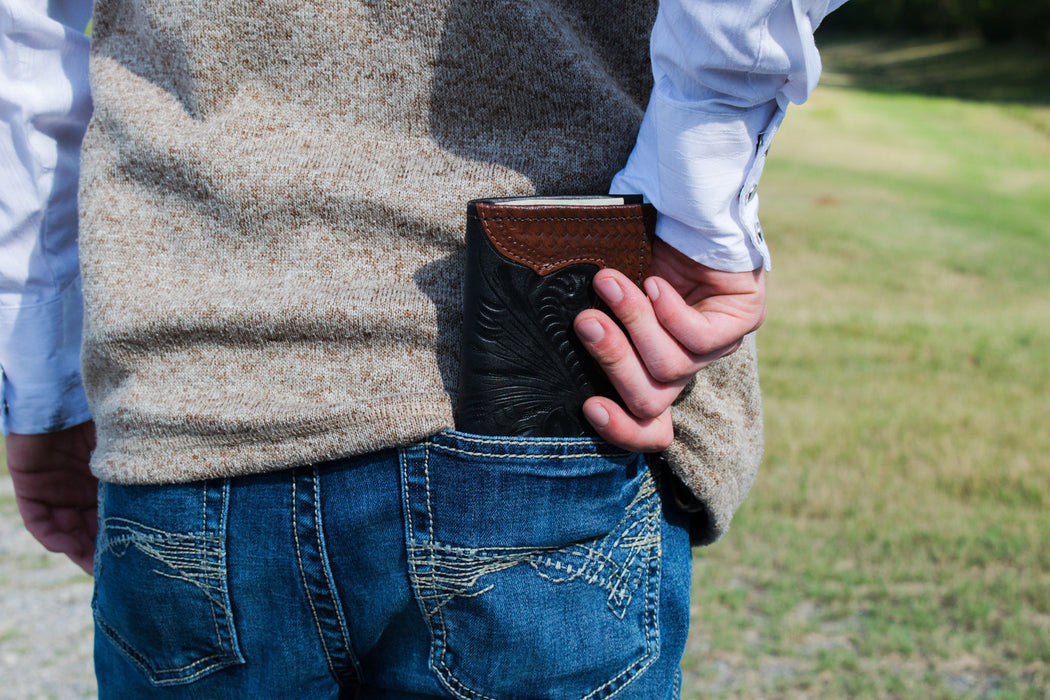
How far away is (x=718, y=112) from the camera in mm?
938

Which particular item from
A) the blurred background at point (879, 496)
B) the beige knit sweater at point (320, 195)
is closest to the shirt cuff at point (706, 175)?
the beige knit sweater at point (320, 195)

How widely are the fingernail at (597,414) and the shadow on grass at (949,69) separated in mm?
24851

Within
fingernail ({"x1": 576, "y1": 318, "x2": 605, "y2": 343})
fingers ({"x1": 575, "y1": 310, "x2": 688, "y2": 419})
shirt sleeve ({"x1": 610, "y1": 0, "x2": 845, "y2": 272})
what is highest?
shirt sleeve ({"x1": 610, "y1": 0, "x2": 845, "y2": 272})

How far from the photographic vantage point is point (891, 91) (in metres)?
25.5

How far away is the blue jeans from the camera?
40.1 inches

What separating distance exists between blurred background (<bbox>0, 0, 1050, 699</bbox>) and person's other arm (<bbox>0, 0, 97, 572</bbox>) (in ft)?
6.71

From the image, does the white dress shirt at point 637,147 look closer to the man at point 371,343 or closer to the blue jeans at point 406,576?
the man at point 371,343

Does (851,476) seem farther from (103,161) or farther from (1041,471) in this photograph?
(103,161)

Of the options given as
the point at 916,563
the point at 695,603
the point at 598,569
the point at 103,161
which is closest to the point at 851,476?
the point at 916,563

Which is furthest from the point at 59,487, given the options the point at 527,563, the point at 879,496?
the point at 879,496

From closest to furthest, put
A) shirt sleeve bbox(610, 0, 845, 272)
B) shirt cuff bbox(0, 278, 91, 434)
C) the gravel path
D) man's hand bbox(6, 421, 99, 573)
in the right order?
shirt sleeve bbox(610, 0, 845, 272) < shirt cuff bbox(0, 278, 91, 434) < man's hand bbox(6, 421, 99, 573) < the gravel path

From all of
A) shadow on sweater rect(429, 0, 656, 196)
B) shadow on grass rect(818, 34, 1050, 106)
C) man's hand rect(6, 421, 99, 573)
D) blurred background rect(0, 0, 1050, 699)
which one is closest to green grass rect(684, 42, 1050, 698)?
blurred background rect(0, 0, 1050, 699)

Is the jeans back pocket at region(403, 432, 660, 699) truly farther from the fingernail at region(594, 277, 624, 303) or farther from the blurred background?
the blurred background

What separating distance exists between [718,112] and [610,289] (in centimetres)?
22
